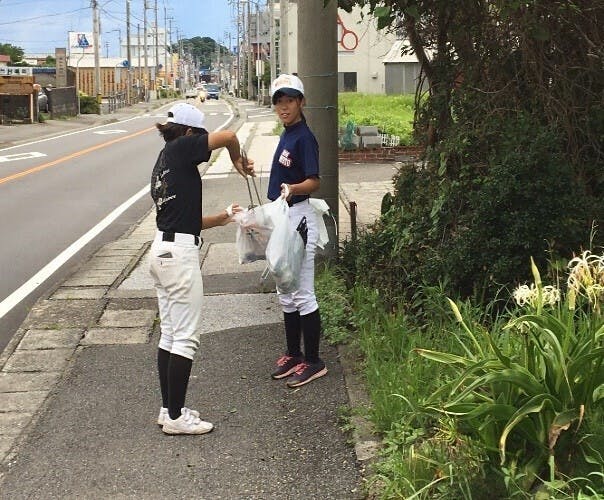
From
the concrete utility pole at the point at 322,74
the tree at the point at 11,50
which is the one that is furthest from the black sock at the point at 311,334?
the tree at the point at 11,50

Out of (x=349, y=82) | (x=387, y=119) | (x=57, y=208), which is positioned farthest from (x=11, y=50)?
(x=57, y=208)

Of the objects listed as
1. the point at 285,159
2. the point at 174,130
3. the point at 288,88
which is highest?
the point at 288,88

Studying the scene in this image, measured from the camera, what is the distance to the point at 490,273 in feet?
16.9

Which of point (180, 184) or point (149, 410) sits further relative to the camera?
point (149, 410)

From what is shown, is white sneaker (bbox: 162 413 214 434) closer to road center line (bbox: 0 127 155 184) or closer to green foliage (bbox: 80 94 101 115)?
road center line (bbox: 0 127 155 184)

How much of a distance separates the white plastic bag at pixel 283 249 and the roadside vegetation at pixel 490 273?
0.71 m

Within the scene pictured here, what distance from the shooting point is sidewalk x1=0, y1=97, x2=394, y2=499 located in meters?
3.95

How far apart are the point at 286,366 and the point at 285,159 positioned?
134cm

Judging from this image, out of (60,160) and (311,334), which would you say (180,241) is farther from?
(60,160)

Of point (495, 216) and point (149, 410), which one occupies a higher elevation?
point (495, 216)

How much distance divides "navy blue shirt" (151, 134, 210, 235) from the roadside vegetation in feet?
3.96

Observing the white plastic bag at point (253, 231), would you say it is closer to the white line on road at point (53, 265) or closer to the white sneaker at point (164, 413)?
the white sneaker at point (164, 413)

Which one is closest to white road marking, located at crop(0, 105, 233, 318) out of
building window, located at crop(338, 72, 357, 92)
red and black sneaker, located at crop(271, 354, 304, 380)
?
red and black sneaker, located at crop(271, 354, 304, 380)

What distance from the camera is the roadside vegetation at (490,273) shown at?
3223 millimetres
